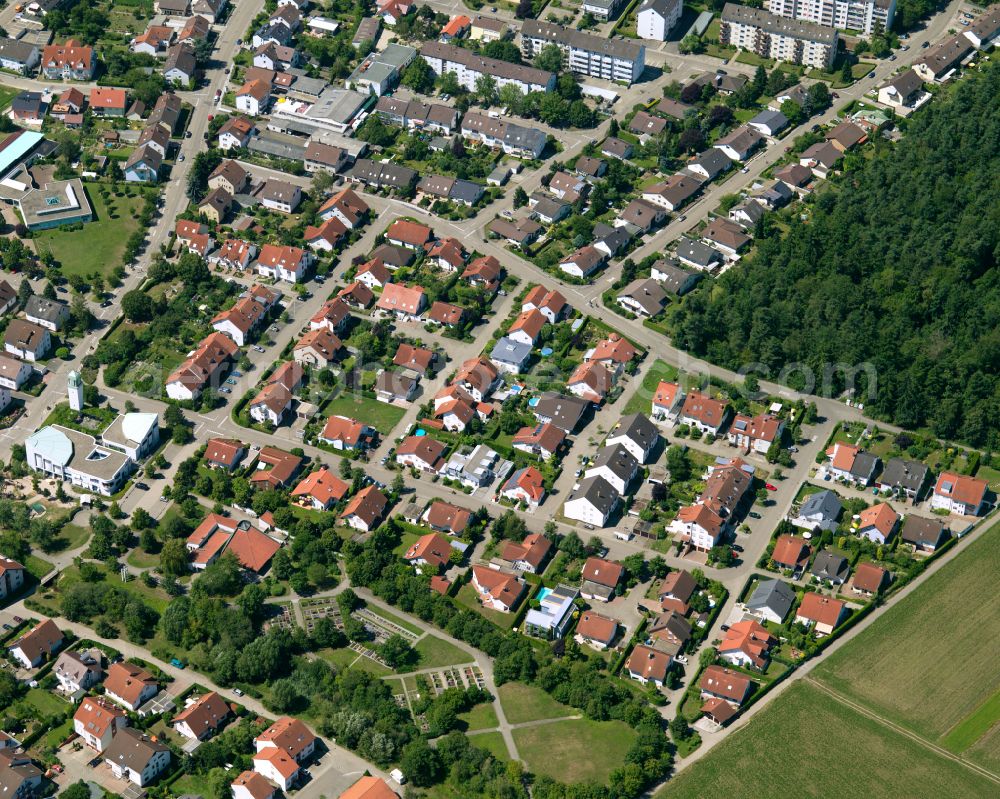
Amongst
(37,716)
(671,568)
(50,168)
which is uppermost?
(50,168)

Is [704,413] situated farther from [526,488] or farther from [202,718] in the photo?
[202,718]

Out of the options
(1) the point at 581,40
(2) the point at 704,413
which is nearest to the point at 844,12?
(1) the point at 581,40

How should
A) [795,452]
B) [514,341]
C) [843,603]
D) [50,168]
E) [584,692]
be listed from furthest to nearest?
1. [50,168]
2. [514,341]
3. [795,452]
4. [843,603]
5. [584,692]

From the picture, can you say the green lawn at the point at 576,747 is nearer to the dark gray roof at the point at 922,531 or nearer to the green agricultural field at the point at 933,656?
the green agricultural field at the point at 933,656

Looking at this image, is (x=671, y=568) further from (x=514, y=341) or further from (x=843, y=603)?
(x=514, y=341)

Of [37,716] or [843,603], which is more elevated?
[843,603]

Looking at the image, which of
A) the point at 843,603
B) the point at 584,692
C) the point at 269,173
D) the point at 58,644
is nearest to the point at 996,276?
the point at 843,603
